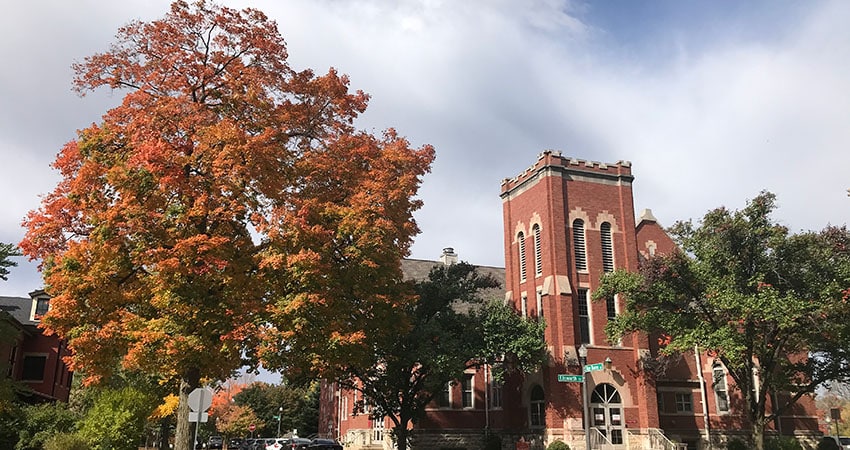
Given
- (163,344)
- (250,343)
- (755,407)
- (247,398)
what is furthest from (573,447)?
(247,398)

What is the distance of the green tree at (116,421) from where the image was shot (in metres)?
30.4

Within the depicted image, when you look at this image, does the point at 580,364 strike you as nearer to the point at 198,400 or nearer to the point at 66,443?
the point at 198,400

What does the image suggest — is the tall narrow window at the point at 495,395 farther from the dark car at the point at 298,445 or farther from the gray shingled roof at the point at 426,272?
the dark car at the point at 298,445

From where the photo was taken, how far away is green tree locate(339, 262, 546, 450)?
29.8m

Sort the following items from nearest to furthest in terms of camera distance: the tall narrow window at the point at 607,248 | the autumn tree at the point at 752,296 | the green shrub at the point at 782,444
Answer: the autumn tree at the point at 752,296, the green shrub at the point at 782,444, the tall narrow window at the point at 607,248

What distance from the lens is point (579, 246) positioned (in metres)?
36.5

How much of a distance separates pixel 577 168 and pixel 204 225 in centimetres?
2411

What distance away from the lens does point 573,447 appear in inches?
1275

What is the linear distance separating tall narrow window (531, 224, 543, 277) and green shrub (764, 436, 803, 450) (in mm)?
15123

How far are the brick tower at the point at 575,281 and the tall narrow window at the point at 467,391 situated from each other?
220 inches

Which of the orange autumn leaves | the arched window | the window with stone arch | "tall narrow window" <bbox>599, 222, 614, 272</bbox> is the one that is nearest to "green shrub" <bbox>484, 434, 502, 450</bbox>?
the arched window

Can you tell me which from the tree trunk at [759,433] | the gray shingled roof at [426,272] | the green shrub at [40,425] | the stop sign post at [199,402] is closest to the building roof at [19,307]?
the green shrub at [40,425]

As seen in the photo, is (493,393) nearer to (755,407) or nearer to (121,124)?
(755,407)

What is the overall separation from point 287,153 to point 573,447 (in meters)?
21.1
